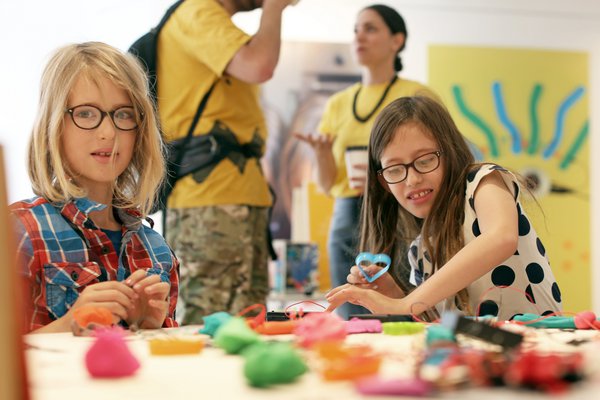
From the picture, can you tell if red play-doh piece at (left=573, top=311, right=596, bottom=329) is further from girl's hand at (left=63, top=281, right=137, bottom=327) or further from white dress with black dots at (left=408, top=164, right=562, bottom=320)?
girl's hand at (left=63, top=281, right=137, bottom=327)

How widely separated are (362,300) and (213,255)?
868mm

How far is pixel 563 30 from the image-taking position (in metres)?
4.59

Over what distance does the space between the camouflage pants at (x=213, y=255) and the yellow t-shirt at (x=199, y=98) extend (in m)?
0.03

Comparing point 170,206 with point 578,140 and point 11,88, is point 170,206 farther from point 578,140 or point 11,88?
point 578,140

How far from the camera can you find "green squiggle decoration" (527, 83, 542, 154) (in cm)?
453

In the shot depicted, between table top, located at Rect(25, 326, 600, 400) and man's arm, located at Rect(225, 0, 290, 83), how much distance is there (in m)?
1.16

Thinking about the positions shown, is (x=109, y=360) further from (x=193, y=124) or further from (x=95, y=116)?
(x=193, y=124)

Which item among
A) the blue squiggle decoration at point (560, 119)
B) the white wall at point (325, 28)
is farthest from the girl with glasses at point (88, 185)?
the blue squiggle decoration at point (560, 119)

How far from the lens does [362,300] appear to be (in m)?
1.17

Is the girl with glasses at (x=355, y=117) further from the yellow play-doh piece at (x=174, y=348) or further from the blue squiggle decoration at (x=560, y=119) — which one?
the blue squiggle decoration at (x=560, y=119)

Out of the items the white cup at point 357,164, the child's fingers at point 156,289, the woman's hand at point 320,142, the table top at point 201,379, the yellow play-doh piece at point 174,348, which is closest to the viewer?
the table top at point 201,379

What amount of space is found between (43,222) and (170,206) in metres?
0.72

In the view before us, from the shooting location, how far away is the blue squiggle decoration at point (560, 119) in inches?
179

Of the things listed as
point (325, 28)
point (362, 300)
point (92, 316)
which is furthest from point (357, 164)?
point (325, 28)
